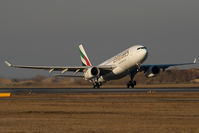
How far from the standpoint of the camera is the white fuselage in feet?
209

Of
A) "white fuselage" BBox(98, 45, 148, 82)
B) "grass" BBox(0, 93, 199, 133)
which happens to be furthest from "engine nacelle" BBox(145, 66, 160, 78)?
"grass" BBox(0, 93, 199, 133)

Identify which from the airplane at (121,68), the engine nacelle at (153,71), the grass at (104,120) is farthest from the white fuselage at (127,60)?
A: the grass at (104,120)

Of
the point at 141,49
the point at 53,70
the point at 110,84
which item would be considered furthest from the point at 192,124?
the point at 110,84

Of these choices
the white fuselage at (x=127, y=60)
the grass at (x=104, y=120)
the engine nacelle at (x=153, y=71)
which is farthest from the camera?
the engine nacelle at (x=153, y=71)

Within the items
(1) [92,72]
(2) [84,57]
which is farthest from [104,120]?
(2) [84,57]

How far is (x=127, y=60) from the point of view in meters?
64.6

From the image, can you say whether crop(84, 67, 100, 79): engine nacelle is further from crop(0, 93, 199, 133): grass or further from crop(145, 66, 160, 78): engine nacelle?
crop(0, 93, 199, 133): grass

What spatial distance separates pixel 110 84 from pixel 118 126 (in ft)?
239

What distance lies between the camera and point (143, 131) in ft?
63.4

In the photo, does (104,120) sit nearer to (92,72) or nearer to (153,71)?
A: (92,72)

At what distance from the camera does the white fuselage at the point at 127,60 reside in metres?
63.6

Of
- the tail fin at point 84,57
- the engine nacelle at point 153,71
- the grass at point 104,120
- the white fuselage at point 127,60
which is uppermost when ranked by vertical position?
the tail fin at point 84,57

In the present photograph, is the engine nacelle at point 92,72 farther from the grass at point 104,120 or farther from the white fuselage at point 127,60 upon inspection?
the grass at point 104,120

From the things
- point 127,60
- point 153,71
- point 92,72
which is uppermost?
point 127,60
